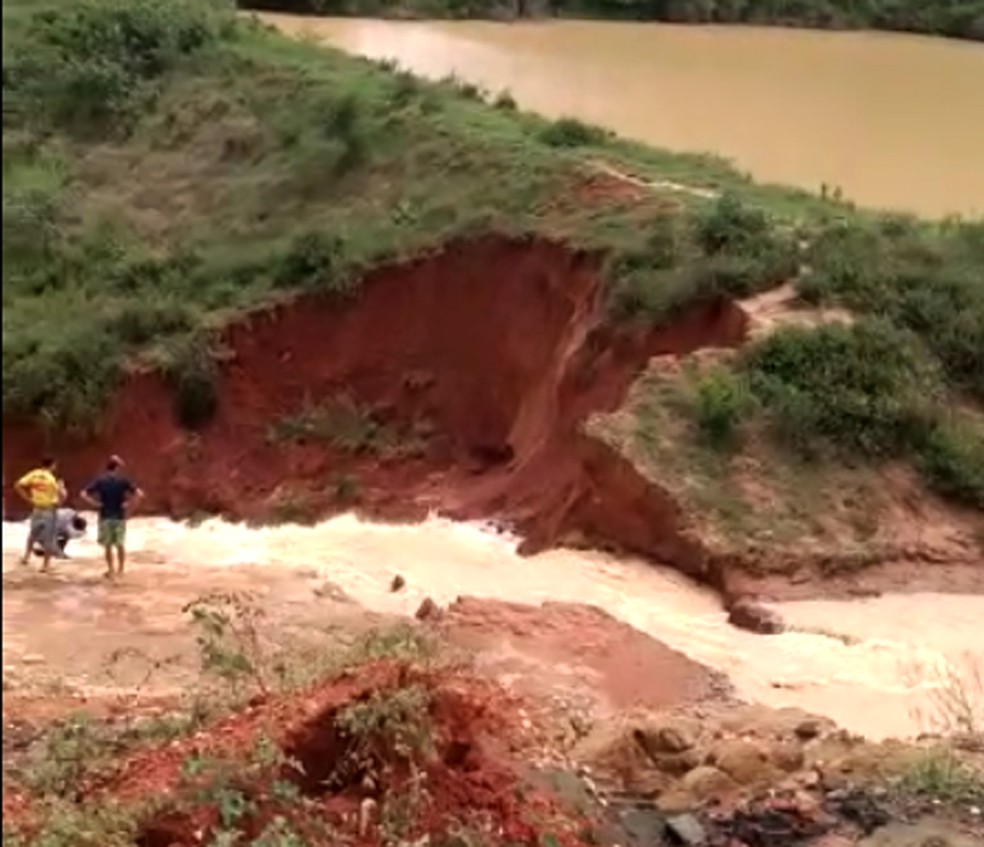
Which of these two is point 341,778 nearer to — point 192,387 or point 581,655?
point 581,655

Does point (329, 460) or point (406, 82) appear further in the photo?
point (406, 82)

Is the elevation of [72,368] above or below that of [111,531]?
below

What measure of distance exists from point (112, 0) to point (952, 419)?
17114 millimetres

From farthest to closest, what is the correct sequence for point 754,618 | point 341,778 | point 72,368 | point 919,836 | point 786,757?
point 72,368, point 754,618, point 786,757, point 919,836, point 341,778

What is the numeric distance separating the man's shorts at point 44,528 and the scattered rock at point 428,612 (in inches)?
101

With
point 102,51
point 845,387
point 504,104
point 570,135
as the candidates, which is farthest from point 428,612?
point 102,51

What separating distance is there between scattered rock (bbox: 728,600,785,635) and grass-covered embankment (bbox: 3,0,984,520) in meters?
2.50

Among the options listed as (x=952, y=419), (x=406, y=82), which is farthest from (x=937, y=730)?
(x=406, y=82)

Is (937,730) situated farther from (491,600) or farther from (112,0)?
(112,0)

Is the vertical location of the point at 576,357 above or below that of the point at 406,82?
below

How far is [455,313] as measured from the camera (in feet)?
69.3

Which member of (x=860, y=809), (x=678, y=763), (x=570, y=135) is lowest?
(x=678, y=763)

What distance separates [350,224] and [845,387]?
719cm

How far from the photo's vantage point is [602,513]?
1644 centimetres
